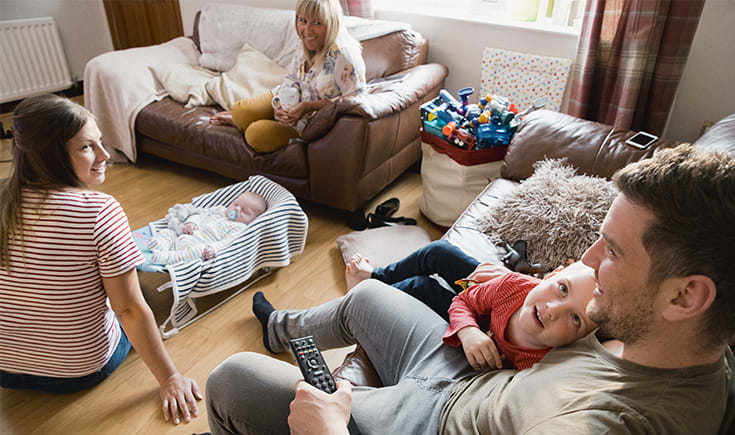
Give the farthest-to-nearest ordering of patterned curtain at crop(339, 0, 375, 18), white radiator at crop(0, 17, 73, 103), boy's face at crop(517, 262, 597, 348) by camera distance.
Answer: white radiator at crop(0, 17, 73, 103)
patterned curtain at crop(339, 0, 375, 18)
boy's face at crop(517, 262, 597, 348)

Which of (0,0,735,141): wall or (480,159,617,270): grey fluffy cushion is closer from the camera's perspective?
(480,159,617,270): grey fluffy cushion

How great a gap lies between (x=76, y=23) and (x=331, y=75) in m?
3.17

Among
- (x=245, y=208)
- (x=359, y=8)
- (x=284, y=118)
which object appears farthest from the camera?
(x=359, y=8)

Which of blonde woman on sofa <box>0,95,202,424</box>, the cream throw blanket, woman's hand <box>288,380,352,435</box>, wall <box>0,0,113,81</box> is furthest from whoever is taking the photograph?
wall <box>0,0,113,81</box>

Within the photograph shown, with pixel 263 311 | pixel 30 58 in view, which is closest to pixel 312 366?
pixel 263 311

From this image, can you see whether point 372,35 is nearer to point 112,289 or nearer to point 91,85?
point 91,85

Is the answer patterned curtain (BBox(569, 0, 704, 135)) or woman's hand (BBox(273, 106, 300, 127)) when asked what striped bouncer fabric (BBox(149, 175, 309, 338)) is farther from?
patterned curtain (BBox(569, 0, 704, 135))

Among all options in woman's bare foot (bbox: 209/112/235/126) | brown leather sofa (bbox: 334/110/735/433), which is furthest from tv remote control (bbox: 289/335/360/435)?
woman's bare foot (bbox: 209/112/235/126)

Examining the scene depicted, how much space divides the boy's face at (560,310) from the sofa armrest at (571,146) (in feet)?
3.17

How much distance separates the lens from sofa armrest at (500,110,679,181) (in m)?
1.78

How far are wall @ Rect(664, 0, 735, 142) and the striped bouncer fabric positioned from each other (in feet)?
6.82

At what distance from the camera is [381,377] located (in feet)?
3.81

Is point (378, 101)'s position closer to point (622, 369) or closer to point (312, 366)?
point (312, 366)

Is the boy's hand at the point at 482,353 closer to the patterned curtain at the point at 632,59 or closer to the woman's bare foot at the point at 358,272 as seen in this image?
the woman's bare foot at the point at 358,272
